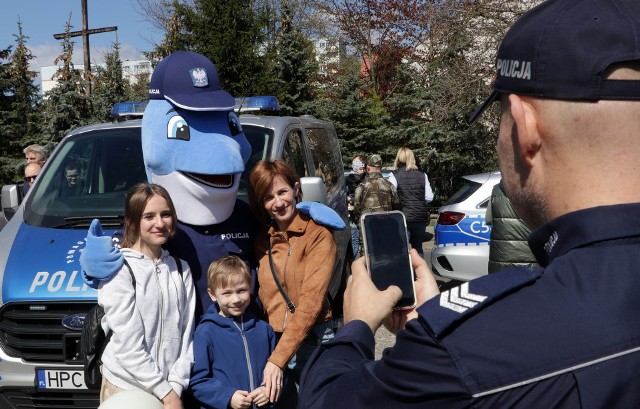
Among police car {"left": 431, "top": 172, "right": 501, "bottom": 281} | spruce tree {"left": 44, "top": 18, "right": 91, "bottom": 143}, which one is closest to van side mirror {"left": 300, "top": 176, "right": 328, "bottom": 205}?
police car {"left": 431, "top": 172, "right": 501, "bottom": 281}

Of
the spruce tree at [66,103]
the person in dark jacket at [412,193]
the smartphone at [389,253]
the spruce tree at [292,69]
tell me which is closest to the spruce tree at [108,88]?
the spruce tree at [66,103]

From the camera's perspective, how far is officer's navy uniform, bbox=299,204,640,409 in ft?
2.89

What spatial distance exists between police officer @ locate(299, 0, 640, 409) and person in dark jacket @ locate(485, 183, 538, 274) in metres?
3.60

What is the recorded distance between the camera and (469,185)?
8.63m

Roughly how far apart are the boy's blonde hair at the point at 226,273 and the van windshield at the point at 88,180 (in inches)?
54.7

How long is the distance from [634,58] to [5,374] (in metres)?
3.95

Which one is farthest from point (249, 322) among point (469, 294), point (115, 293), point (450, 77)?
point (450, 77)

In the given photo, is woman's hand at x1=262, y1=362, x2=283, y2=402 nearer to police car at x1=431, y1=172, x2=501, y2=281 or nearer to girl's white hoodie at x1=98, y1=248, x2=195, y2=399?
girl's white hoodie at x1=98, y1=248, x2=195, y2=399

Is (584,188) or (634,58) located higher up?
(634,58)

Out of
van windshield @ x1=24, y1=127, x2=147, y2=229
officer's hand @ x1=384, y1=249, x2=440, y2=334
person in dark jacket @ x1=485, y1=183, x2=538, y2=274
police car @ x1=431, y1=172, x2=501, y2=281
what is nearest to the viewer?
officer's hand @ x1=384, y1=249, x2=440, y2=334

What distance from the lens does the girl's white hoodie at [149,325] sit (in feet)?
9.00

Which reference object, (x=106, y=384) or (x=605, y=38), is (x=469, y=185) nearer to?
(x=106, y=384)

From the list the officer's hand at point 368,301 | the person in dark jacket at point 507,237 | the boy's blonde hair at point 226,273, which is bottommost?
the person in dark jacket at point 507,237

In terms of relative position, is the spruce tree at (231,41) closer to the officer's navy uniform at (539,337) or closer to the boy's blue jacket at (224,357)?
the boy's blue jacket at (224,357)
